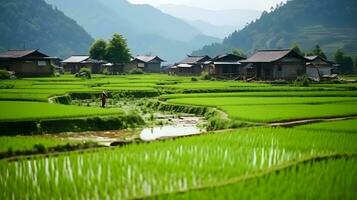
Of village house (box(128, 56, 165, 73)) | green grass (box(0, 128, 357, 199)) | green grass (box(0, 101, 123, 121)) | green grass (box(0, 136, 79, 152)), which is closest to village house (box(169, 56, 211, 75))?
village house (box(128, 56, 165, 73))

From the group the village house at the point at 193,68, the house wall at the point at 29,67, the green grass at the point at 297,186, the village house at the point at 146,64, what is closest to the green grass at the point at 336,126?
the green grass at the point at 297,186

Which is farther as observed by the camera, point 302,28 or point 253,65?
point 302,28

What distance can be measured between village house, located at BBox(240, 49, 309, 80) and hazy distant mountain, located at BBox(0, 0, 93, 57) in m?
85.7

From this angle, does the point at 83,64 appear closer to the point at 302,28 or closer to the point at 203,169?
the point at 203,169

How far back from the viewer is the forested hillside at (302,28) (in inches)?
6437

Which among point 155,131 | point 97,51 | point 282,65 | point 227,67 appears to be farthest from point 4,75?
point 97,51

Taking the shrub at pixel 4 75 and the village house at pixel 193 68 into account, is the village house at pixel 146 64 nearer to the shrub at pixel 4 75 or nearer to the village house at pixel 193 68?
the village house at pixel 193 68

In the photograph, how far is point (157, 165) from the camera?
9625 millimetres

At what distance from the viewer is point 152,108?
28.4 m

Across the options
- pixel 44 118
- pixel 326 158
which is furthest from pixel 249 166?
pixel 44 118

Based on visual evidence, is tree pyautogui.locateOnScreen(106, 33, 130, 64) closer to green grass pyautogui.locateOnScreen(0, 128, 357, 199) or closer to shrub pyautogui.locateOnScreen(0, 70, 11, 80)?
shrub pyautogui.locateOnScreen(0, 70, 11, 80)

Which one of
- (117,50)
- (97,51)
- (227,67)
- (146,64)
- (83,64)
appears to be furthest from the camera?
(146,64)

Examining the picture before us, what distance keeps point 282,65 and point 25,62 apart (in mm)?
31890

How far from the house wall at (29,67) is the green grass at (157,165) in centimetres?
4464
